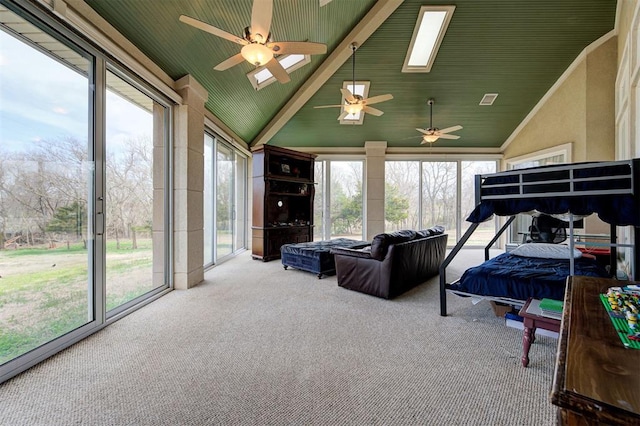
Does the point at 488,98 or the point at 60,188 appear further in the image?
the point at 488,98

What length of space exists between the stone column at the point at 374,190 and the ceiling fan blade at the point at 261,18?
5437 millimetres

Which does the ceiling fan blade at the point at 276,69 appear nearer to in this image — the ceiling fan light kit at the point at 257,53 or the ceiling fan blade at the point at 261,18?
the ceiling fan light kit at the point at 257,53

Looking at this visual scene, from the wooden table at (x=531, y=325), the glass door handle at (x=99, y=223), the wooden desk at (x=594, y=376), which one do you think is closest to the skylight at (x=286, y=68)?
the glass door handle at (x=99, y=223)

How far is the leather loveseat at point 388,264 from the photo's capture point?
3.45 m

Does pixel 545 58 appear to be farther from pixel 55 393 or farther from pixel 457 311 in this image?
pixel 55 393

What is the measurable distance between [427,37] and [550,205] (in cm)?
405

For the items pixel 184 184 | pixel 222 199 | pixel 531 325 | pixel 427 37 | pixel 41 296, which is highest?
pixel 427 37

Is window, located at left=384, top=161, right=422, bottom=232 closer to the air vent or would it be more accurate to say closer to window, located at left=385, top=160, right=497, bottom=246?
window, located at left=385, top=160, right=497, bottom=246

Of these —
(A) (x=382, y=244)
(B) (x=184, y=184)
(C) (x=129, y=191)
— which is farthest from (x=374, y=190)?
(C) (x=129, y=191)

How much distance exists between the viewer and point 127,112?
10.3ft

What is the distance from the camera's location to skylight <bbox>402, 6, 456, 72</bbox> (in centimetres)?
449

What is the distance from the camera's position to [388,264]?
11.2 feet

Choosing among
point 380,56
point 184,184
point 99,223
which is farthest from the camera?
point 380,56

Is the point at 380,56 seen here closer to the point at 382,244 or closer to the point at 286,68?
the point at 286,68
